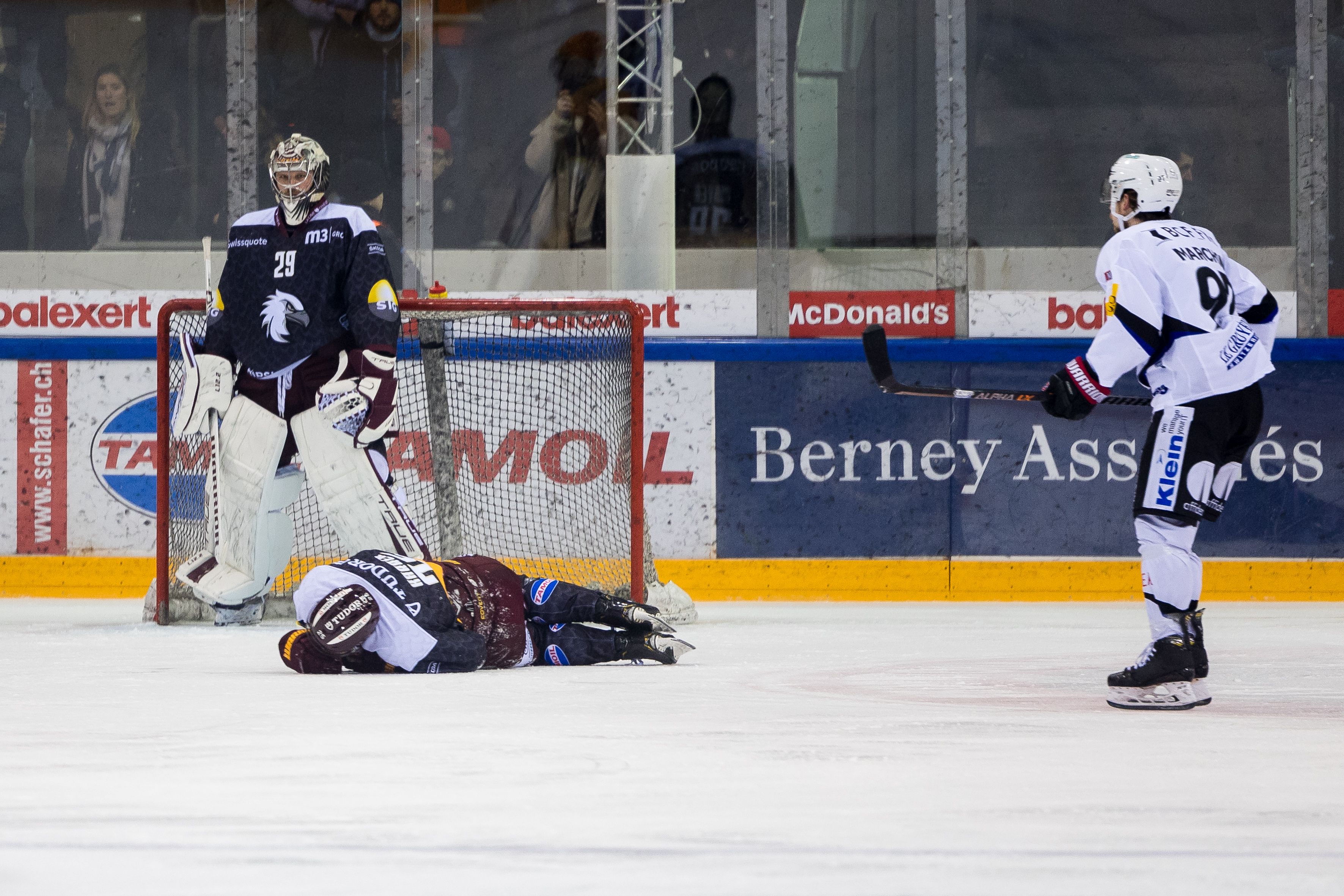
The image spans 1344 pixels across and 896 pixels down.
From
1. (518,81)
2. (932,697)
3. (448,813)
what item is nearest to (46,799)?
(448,813)

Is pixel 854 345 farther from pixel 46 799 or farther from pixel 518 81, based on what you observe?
pixel 46 799

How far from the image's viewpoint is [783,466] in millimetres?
7941

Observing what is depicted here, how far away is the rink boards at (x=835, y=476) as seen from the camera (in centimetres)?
786

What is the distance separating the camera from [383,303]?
6.59m

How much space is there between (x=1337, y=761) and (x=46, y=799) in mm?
2317

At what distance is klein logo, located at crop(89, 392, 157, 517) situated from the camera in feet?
26.0

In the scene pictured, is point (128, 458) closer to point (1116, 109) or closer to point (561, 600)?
point (561, 600)

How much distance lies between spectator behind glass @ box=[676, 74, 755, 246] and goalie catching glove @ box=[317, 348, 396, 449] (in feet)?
8.60

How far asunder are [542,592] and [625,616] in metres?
0.24

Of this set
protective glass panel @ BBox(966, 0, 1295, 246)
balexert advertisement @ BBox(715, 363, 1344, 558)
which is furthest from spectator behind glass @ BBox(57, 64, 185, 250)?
protective glass panel @ BBox(966, 0, 1295, 246)

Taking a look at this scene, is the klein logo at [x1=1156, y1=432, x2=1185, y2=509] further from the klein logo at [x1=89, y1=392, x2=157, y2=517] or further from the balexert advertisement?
the klein logo at [x1=89, y1=392, x2=157, y2=517]

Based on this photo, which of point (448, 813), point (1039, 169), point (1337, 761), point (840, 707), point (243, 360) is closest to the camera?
point (448, 813)

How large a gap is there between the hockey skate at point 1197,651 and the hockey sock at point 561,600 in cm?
157

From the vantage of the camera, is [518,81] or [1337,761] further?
[518,81]
